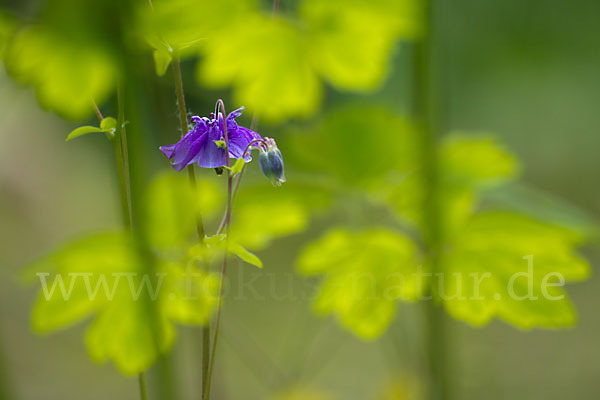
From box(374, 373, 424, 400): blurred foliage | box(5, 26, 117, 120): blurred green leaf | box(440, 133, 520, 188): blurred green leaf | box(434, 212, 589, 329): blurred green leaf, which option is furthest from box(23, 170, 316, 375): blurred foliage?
box(374, 373, 424, 400): blurred foliage

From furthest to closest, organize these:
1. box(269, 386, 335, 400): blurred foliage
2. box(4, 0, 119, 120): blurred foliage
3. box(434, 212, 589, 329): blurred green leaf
A: 1. box(269, 386, 335, 400): blurred foliage
2. box(434, 212, 589, 329): blurred green leaf
3. box(4, 0, 119, 120): blurred foliage

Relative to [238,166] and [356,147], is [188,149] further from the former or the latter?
[356,147]

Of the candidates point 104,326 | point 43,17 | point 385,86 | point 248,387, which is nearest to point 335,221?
point 248,387

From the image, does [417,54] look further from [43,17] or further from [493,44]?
[493,44]

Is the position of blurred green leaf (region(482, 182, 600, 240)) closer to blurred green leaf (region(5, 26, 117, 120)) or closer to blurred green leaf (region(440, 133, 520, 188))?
blurred green leaf (region(440, 133, 520, 188))

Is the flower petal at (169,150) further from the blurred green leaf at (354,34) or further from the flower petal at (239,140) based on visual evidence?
the blurred green leaf at (354,34)
